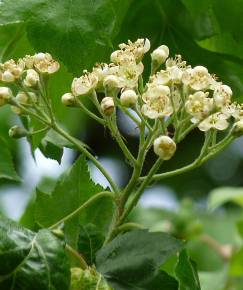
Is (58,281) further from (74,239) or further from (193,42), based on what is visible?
(193,42)

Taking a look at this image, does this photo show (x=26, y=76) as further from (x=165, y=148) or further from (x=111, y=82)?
(x=165, y=148)

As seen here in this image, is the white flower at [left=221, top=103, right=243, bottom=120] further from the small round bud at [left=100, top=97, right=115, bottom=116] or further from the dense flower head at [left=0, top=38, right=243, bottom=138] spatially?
the small round bud at [left=100, top=97, right=115, bottom=116]

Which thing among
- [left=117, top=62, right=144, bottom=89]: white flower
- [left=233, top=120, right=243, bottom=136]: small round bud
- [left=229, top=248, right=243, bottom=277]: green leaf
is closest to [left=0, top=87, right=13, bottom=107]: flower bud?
[left=117, top=62, right=144, bottom=89]: white flower

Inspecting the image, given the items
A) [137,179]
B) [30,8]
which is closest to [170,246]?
[137,179]

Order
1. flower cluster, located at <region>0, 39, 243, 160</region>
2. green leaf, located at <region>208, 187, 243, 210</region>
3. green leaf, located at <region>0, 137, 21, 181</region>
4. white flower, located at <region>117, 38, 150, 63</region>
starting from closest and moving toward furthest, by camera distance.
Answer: flower cluster, located at <region>0, 39, 243, 160</region> < white flower, located at <region>117, 38, 150, 63</region> < green leaf, located at <region>0, 137, 21, 181</region> < green leaf, located at <region>208, 187, 243, 210</region>


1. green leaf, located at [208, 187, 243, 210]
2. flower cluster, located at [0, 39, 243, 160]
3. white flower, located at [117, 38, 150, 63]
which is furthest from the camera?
green leaf, located at [208, 187, 243, 210]

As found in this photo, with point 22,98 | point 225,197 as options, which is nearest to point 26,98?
point 22,98
